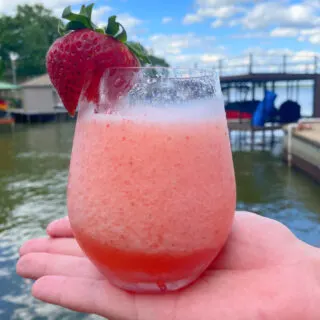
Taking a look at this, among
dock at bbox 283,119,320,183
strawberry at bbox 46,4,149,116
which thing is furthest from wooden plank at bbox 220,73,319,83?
strawberry at bbox 46,4,149,116

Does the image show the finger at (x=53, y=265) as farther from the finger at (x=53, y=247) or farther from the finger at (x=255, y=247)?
the finger at (x=255, y=247)

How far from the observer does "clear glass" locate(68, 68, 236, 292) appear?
0.99 meters

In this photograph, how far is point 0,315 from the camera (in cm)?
353

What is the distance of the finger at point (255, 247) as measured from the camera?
130 cm

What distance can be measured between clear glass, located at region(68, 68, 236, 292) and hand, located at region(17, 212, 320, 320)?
7cm

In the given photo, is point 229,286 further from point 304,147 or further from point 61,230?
point 304,147

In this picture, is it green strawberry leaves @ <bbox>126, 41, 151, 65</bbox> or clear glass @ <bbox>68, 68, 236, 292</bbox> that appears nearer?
clear glass @ <bbox>68, 68, 236, 292</bbox>

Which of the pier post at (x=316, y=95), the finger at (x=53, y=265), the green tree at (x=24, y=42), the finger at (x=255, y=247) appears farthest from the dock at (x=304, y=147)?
the green tree at (x=24, y=42)

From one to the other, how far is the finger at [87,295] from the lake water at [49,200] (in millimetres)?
2539

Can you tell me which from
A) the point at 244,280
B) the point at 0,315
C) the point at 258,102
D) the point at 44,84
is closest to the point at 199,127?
the point at 244,280

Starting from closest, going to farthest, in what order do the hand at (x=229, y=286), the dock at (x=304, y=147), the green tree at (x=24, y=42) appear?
1. the hand at (x=229, y=286)
2. the dock at (x=304, y=147)
3. the green tree at (x=24, y=42)

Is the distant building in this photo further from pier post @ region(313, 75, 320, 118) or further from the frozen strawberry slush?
the frozen strawberry slush

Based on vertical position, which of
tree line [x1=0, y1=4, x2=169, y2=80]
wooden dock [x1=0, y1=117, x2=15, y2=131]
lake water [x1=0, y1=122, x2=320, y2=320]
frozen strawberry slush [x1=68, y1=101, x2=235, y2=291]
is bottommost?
lake water [x1=0, y1=122, x2=320, y2=320]

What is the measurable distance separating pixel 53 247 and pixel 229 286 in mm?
684
